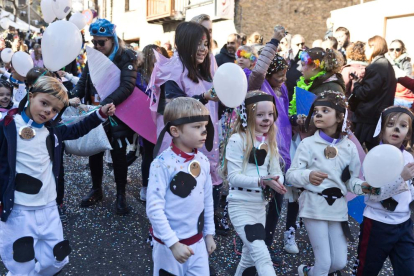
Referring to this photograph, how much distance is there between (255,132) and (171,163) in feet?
2.69

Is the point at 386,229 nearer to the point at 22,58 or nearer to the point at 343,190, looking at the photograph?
the point at 343,190

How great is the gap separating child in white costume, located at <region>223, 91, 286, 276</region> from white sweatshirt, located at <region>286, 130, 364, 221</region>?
0.55 feet

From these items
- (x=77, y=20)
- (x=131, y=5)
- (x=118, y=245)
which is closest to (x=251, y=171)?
(x=118, y=245)

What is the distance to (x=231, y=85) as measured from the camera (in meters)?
2.53

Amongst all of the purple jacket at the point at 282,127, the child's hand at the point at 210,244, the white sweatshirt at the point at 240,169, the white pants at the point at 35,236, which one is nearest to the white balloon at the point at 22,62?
the white pants at the point at 35,236

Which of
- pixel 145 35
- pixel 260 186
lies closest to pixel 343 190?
pixel 260 186

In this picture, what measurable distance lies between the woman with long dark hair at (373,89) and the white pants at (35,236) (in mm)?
3913

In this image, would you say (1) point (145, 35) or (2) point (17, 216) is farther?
(1) point (145, 35)

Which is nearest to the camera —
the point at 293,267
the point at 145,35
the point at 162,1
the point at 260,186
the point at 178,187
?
the point at 178,187

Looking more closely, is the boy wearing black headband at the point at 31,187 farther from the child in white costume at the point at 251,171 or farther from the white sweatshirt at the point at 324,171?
the white sweatshirt at the point at 324,171

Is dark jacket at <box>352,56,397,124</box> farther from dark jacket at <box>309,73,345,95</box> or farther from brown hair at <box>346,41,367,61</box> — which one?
dark jacket at <box>309,73,345,95</box>

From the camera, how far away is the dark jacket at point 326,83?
11.8 feet

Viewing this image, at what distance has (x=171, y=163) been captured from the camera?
87.0 inches

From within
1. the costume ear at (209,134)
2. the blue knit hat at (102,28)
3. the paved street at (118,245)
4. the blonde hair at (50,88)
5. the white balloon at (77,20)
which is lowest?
the paved street at (118,245)
